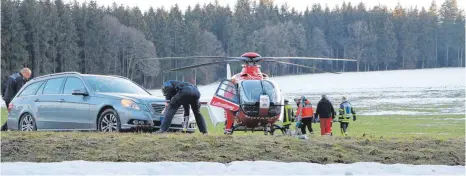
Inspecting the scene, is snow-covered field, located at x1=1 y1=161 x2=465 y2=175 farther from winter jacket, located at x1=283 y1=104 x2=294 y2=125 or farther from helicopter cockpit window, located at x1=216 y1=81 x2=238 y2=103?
winter jacket, located at x1=283 y1=104 x2=294 y2=125

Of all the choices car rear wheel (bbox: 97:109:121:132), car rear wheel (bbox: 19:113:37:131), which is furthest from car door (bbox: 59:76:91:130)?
car rear wheel (bbox: 19:113:37:131)

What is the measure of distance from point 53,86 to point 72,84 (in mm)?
640

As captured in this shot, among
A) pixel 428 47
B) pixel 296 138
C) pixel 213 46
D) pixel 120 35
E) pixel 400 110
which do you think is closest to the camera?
pixel 296 138

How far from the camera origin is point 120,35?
108 metres

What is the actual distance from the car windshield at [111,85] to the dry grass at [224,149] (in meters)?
3.13

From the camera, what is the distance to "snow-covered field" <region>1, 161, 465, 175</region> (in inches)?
361

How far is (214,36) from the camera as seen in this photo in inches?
5271

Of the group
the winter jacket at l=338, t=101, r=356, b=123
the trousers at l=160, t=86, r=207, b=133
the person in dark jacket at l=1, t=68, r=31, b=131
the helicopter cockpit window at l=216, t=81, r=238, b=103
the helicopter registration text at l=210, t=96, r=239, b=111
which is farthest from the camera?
the winter jacket at l=338, t=101, r=356, b=123

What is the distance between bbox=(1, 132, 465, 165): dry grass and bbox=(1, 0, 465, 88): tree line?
249ft

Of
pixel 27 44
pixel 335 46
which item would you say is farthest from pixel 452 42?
pixel 27 44

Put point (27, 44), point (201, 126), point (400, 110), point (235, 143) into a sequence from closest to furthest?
1. point (235, 143)
2. point (201, 126)
3. point (400, 110)
4. point (27, 44)

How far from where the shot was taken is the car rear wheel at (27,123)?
14.7m

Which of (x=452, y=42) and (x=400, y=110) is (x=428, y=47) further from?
(x=400, y=110)

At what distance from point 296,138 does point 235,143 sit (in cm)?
138
